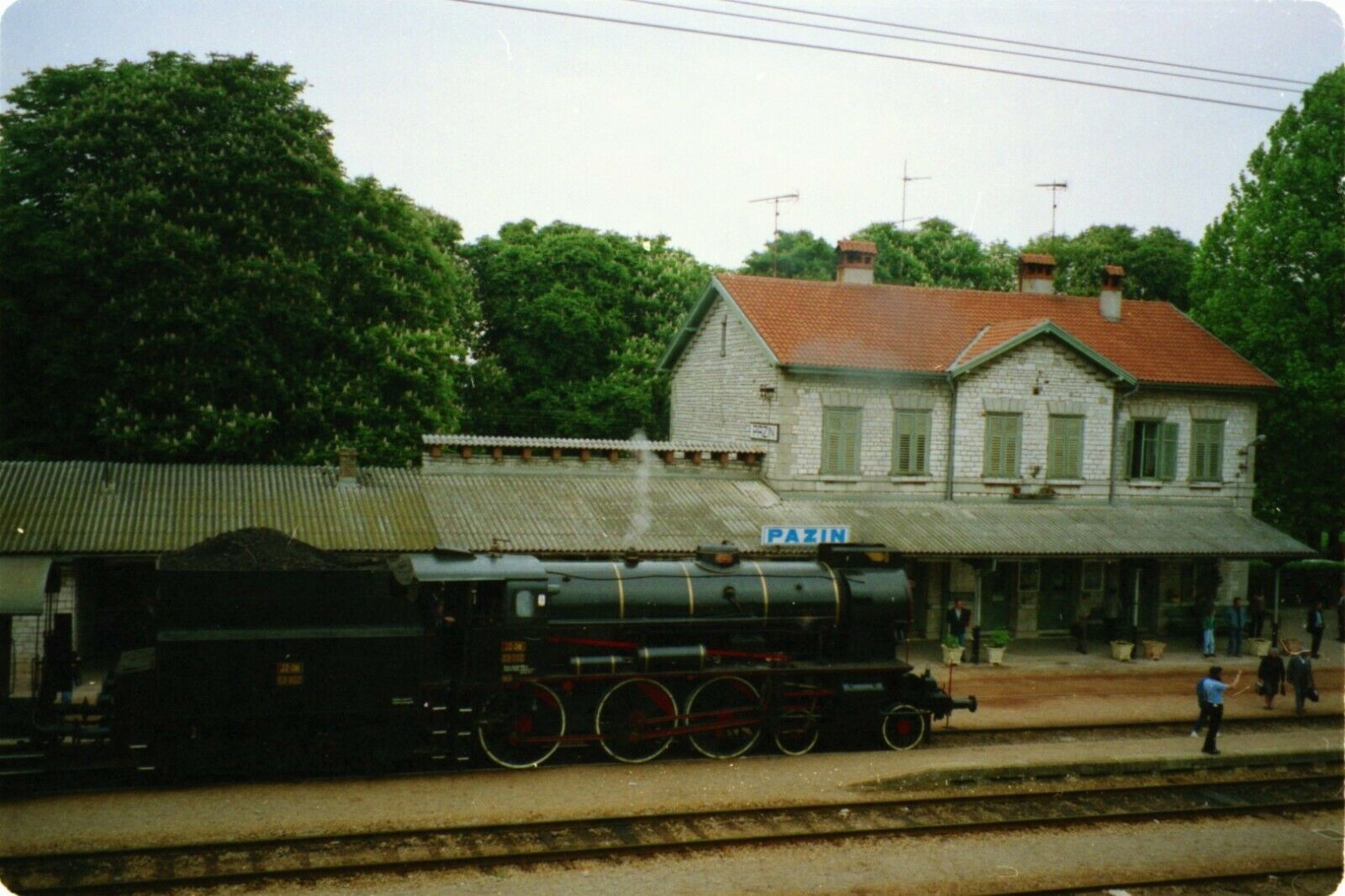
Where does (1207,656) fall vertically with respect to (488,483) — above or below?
below

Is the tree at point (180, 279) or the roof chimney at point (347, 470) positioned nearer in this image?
the roof chimney at point (347, 470)

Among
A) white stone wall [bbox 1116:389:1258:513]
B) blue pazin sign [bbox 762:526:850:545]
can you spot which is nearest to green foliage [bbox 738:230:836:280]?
white stone wall [bbox 1116:389:1258:513]

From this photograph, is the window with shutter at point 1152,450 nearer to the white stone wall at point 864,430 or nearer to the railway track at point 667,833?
the white stone wall at point 864,430

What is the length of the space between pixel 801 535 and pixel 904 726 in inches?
196

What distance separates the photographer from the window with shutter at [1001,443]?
24297mm

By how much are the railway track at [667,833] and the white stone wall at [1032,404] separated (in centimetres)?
1072

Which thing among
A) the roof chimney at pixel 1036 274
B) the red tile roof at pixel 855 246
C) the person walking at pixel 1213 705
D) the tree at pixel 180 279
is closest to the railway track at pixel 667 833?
the person walking at pixel 1213 705

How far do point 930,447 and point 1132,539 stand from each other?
4.69 meters

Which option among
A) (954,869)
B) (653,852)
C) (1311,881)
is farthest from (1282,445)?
(653,852)

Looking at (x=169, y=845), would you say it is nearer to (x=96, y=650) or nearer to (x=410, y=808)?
(x=410, y=808)

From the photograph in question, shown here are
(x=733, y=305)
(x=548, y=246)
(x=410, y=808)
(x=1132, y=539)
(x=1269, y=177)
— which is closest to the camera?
(x=410, y=808)

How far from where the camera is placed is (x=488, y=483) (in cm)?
2175

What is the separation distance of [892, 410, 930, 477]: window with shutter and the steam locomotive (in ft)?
28.9

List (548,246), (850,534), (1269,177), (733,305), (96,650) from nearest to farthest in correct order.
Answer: (96,650)
(850,534)
(733,305)
(1269,177)
(548,246)
